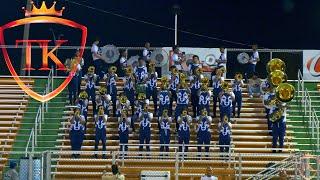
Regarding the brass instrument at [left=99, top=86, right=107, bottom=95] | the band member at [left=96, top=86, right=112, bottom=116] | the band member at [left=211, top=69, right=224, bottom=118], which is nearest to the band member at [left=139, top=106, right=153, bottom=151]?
the band member at [left=96, top=86, right=112, bottom=116]

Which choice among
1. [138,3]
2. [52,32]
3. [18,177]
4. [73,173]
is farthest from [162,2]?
[18,177]

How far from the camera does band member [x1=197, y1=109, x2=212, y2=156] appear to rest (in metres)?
28.2

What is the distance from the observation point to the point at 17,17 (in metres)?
37.0

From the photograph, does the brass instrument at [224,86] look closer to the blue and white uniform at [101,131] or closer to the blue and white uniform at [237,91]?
the blue and white uniform at [237,91]

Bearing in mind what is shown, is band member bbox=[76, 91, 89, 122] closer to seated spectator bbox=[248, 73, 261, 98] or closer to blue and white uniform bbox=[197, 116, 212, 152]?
blue and white uniform bbox=[197, 116, 212, 152]

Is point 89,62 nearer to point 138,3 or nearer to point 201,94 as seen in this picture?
point 138,3

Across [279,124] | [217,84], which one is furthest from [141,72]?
[279,124]

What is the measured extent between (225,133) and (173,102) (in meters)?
2.97

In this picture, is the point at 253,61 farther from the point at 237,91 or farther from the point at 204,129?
the point at 204,129

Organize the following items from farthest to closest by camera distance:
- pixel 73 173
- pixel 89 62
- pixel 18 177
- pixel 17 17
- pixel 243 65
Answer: pixel 17 17 < pixel 89 62 < pixel 243 65 < pixel 73 173 < pixel 18 177

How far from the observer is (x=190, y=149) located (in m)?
28.9

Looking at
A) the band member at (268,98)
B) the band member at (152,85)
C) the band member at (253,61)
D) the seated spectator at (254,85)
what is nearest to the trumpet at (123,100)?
the band member at (152,85)

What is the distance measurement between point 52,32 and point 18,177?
14.3 m

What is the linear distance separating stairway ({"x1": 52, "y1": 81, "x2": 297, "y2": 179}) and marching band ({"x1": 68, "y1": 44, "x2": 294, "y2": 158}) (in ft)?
1.21
